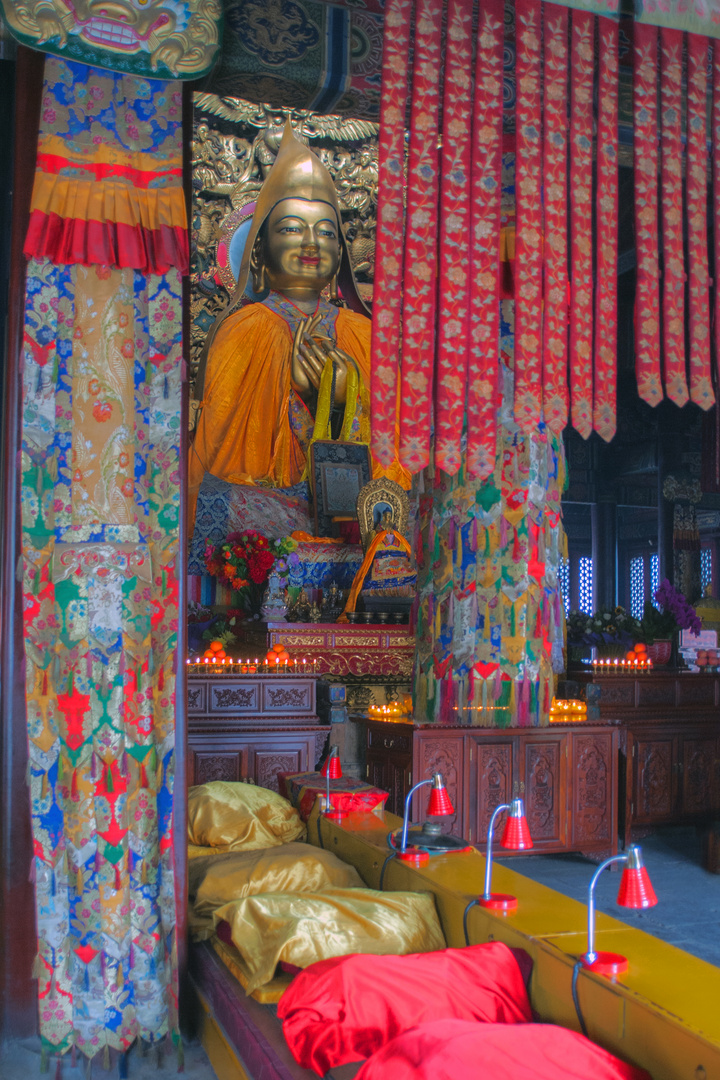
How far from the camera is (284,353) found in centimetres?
1011

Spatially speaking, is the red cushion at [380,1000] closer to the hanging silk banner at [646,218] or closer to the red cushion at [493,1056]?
the red cushion at [493,1056]

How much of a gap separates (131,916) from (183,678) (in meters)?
0.76

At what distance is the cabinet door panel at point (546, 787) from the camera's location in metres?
5.04

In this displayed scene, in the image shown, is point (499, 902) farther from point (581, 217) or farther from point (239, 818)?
point (581, 217)

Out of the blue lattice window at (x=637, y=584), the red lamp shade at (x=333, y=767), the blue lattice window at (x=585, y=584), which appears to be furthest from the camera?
the blue lattice window at (x=585, y=584)

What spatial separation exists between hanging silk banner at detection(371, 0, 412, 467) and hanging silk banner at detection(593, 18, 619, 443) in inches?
30.7

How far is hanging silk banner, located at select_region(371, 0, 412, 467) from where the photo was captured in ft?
10.5

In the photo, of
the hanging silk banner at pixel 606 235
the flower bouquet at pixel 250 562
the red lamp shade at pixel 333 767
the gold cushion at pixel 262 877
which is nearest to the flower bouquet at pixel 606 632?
the flower bouquet at pixel 250 562

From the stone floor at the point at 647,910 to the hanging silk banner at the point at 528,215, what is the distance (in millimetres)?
2357

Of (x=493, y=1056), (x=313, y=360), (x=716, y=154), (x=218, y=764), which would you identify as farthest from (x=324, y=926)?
(x=313, y=360)

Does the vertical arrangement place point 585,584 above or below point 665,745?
above

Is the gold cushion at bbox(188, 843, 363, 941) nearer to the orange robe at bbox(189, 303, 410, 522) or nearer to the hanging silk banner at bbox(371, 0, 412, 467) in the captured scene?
the hanging silk banner at bbox(371, 0, 412, 467)

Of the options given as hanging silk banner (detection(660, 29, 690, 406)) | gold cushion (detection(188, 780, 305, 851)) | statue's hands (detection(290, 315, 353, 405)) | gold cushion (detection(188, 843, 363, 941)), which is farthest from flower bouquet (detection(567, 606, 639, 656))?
statue's hands (detection(290, 315, 353, 405))

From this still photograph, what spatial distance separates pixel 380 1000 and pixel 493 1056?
0.44 m
